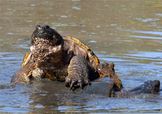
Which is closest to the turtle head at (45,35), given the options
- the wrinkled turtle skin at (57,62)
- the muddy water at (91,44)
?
the wrinkled turtle skin at (57,62)

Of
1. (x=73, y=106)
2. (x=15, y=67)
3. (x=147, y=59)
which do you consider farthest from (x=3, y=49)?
(x=73, y=106)

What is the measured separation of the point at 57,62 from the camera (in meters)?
8.65

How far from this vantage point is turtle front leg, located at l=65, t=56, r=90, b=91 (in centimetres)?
796

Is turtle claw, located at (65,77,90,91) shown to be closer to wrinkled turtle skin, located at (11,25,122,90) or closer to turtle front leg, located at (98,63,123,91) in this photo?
wrinkled turtle skin, located at (11,25,122,90)

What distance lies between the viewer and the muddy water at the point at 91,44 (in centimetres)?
753

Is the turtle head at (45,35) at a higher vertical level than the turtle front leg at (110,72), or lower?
higher

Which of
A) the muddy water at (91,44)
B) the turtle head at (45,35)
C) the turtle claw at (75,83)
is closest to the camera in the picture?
the muddy water at (91,44)

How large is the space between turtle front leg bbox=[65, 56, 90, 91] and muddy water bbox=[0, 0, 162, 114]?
0.10 m

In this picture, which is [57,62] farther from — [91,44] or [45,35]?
[91,44]

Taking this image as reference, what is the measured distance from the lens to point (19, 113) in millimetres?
7051

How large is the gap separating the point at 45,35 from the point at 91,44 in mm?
3997

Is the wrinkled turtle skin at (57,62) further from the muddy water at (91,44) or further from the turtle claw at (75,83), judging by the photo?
the muddy water at (91,44)

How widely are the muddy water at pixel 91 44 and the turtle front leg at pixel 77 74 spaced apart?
0.10 m

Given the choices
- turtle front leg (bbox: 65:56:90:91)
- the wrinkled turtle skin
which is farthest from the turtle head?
turtle front leg (bbox: 65:56:90:91)
